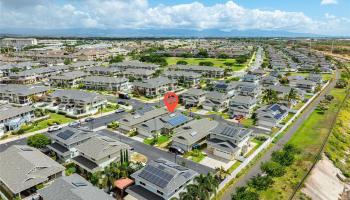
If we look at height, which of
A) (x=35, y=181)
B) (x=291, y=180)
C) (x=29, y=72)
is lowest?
(x=291, y=180)

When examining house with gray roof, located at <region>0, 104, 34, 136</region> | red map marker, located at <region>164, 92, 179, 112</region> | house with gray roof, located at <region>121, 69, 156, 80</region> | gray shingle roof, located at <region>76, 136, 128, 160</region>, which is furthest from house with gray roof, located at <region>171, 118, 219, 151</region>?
house with gray roof, located at <region>121, 69, 156, 80</region>

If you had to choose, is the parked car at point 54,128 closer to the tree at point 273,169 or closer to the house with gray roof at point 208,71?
the tree at point 273,169

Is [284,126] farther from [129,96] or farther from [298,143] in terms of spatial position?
[129,96]

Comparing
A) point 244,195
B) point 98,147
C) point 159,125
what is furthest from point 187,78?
point 244,195

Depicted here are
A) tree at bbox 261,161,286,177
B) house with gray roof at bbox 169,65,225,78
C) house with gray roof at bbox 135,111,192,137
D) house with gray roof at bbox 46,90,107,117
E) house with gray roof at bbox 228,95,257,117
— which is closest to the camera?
tree at bbox 261,161,286,177

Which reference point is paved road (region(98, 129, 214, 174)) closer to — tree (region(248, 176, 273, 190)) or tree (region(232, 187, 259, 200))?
tree (region(248, 176, 273, 190))

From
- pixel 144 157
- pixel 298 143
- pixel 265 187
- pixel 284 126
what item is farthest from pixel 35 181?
pixel 284 126
